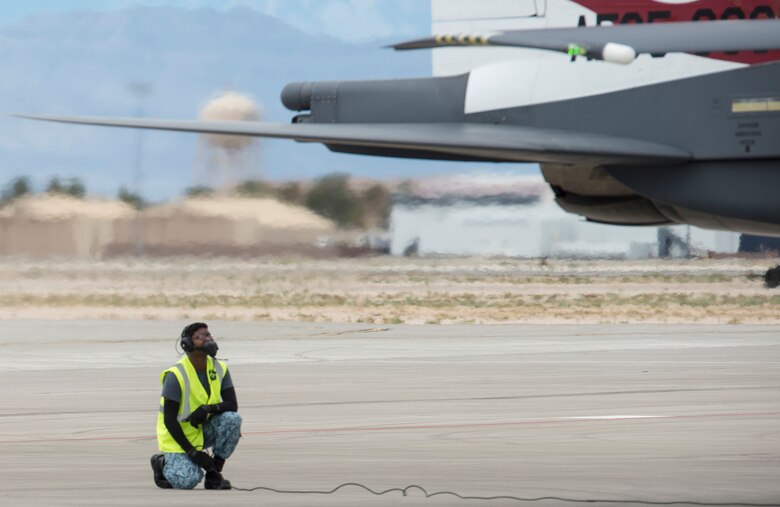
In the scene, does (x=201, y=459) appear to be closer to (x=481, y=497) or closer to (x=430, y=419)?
(x=481, y=497)

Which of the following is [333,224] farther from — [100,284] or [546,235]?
[100,284]

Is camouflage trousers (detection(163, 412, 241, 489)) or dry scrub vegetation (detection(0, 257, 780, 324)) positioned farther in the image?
dry scrub vegetation (detection(0, 257, 780, 324))

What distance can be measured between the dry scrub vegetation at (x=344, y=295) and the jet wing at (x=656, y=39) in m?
22.8

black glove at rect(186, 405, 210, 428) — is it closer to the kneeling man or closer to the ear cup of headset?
the kneeling man

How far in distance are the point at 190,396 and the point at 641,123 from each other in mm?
4378

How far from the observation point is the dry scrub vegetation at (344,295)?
3459cm

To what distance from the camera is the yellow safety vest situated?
37.9 feet

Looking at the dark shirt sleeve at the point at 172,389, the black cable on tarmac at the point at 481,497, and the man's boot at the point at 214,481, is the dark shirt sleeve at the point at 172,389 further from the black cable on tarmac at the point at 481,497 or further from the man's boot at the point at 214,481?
the black cable on tarmac at the point at 481,497

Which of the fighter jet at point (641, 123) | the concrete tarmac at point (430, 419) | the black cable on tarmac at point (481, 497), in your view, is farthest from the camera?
the concrete tarmac at point (430, 419)

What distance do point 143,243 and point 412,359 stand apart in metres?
10.9

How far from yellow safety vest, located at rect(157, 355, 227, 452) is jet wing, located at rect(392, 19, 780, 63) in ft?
12.0

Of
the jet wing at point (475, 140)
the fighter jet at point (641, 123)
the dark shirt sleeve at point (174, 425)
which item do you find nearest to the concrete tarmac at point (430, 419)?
the dark shirt sleeve at point (174, 425)

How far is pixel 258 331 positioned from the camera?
32.1 m

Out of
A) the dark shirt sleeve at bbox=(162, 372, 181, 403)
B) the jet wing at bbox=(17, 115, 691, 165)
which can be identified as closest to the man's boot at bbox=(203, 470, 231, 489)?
the dark shirt sleeve at bbox=(162, 372, 181, 403)
